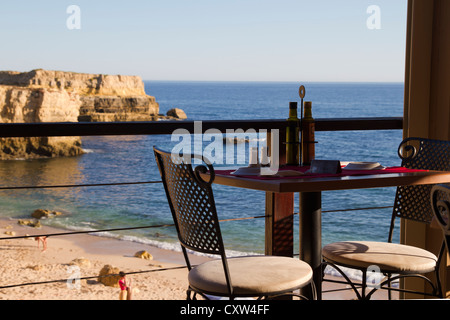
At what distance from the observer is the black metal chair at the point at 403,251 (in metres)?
1.94

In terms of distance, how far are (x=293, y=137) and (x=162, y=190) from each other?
2435 centimetres

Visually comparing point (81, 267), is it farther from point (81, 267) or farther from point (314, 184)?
point (314, 184)

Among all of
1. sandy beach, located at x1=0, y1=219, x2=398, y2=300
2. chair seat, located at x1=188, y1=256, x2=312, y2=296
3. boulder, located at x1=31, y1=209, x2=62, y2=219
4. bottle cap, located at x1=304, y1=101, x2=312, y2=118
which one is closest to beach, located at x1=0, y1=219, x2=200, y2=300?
sandy beach, located at x1=0, y1=219, x2=398, y2=300

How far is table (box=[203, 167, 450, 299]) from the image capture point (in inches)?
66.0

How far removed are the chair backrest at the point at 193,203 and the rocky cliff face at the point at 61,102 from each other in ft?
103

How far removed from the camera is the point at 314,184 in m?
1.69

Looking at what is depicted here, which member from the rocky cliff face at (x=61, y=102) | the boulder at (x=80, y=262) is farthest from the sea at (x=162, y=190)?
the boulder at (x=80, y=262)

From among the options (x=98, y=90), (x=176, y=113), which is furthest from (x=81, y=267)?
(x=176, y=113)

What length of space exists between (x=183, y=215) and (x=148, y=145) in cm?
3290

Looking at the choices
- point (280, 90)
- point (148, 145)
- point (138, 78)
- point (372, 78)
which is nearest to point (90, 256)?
point (148, 145)

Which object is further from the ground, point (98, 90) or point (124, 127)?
point (98, 90)

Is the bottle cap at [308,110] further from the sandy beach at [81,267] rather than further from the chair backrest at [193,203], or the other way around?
the sandy beach at [81,267]

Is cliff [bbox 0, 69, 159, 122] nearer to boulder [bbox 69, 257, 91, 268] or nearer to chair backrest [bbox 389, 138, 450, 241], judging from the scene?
boulder [bbox 69, 257, 91, 268]
